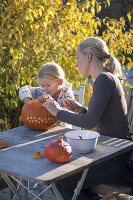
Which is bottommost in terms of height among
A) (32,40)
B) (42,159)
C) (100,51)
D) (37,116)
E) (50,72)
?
(42,159)

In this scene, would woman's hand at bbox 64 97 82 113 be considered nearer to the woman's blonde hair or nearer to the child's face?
the child's face

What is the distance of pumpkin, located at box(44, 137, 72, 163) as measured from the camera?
8.04ft

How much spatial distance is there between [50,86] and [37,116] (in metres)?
0.38

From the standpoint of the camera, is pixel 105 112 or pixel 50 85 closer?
pixel 105 112

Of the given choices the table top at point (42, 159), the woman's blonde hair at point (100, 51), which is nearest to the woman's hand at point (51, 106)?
the table top at point (42, 159)

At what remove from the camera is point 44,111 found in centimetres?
303

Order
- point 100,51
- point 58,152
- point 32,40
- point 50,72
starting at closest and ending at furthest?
point 58,152 < point 100,51 < point 50,72 < point 32,40

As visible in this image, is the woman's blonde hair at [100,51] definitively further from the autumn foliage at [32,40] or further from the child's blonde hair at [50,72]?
the autumn foliage at [32,40]

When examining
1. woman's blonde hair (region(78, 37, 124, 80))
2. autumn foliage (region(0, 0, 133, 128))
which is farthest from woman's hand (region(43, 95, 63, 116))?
autumn foliage (region(0, 0, 133, 128))

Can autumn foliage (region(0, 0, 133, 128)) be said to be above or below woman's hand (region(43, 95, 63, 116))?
above

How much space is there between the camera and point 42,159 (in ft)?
8.31

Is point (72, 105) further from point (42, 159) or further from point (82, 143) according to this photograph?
point (42, 159)

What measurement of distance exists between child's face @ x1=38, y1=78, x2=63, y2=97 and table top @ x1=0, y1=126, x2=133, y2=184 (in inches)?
13.2

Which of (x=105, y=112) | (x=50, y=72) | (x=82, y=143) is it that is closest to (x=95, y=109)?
(x=105, y=112)
